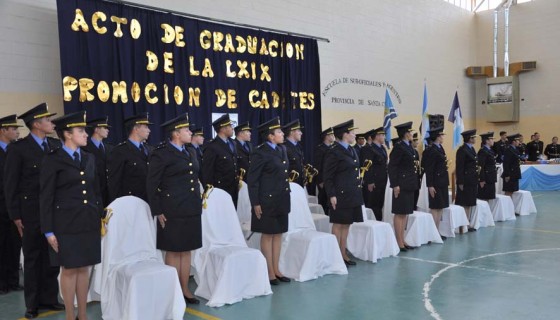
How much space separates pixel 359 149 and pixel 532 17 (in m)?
9.73

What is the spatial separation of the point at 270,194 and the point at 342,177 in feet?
3.27

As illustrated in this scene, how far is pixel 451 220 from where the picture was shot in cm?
687

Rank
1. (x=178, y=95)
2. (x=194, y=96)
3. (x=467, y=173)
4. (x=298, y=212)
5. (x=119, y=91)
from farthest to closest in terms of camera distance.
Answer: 1. (x=194, y=96)
2. (x=178, y=95)
3. (x=467, y=173)
4. (x=119, y=91)
5. (x=298, y=212)

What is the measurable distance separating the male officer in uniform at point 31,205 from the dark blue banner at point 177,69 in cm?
239

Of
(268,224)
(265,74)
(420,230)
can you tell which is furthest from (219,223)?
(265,74)

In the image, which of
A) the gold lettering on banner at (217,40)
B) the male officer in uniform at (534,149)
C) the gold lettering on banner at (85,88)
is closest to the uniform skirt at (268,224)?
the gold lettering on banner at (85,88)

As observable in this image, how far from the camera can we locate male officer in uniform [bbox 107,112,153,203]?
446 cm

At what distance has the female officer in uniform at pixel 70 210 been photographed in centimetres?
324

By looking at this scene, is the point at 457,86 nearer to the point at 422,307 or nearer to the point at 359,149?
the point at 359,149

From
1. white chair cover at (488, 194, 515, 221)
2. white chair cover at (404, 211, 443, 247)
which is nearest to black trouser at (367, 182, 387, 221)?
white chair cover at (404, 211, 443, 247)

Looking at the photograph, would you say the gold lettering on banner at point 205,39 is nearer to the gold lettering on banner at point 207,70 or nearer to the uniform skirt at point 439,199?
the gold lettering on banner at point 207,70

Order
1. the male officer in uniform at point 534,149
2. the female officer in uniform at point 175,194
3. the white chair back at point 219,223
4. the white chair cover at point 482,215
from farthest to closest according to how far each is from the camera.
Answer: the male officer in uniform at point 534,149 → the white chair cover at point 482,215 → the white chair back at point 219,223 → the female officer in uniform at point 175,194

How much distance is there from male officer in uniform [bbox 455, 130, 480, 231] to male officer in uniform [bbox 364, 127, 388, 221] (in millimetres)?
1029

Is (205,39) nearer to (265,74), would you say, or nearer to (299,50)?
(265,74)
